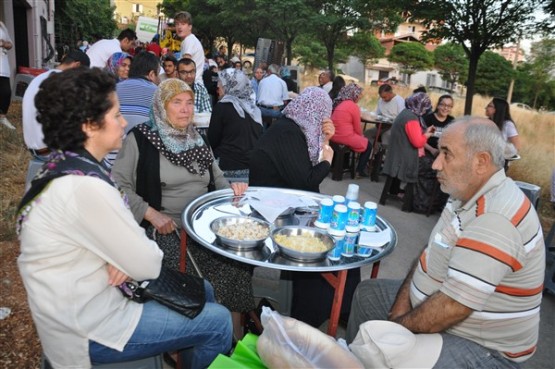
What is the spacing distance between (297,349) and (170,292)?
0.69m

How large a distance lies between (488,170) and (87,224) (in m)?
1.73

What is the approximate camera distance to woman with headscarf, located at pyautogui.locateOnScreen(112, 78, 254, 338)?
2.67 m

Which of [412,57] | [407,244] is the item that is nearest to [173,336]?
[407,244]

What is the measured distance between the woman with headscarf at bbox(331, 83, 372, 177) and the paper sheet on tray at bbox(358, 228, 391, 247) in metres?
4.35

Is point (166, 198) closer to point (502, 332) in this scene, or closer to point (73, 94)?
point (73, 94)

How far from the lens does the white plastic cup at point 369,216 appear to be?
2463 millimetres

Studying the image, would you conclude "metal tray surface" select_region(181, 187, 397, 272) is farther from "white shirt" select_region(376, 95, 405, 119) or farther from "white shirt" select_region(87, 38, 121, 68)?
"white shirt" select_region(376, 95, 405, 119)

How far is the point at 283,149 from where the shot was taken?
3.10 m

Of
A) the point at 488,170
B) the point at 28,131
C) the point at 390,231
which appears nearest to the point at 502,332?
the point at 488,170

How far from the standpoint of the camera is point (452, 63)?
3872 centimetres

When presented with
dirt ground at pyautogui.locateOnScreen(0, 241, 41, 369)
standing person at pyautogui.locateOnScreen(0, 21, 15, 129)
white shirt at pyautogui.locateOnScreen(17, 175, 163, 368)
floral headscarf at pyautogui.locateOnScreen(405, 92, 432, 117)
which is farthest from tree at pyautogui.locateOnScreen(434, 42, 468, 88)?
white shirt at pyautogui.locateOnScreen(17, 175, 163, 368)

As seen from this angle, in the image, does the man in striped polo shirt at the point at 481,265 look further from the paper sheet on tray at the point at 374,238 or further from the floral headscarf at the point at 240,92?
the floral headscarf at the point at 240,92

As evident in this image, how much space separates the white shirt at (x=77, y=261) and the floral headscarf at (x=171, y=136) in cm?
114

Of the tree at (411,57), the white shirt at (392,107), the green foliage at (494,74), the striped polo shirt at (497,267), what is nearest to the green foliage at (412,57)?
the tree at (411,57)
